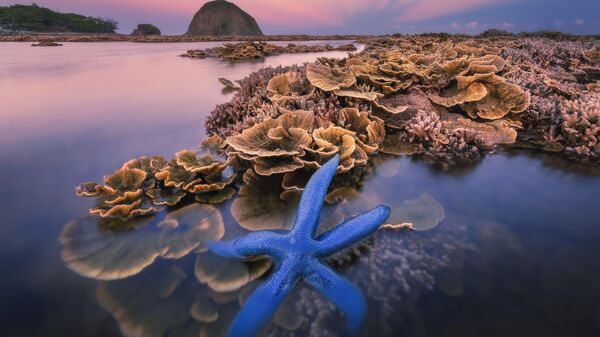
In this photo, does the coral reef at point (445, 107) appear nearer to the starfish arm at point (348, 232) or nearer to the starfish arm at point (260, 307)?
the starfish arm at point (348, 232)

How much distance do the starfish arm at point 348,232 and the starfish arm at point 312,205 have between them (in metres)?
0.09

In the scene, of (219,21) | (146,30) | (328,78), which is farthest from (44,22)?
(328,78)

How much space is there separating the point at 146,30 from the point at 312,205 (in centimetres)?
8531

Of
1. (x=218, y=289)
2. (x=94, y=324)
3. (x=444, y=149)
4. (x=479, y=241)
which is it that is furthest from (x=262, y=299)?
(x=444, y=149)

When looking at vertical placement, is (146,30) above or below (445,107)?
above

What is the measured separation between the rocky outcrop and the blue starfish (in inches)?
3299

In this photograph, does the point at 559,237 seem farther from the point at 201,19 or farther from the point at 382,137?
the point at 201,19

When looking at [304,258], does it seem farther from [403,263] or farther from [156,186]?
[156,186]

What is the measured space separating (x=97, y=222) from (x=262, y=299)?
1.59 meters

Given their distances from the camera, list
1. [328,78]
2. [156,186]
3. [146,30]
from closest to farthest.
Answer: [156,186], [328,78], [146,30]

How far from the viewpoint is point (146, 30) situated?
6962 cm

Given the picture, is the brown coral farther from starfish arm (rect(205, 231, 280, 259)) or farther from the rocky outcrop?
the rocky outcrop

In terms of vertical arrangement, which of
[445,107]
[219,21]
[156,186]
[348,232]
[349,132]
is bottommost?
[156,186]

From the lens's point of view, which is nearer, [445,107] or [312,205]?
[312,205]
